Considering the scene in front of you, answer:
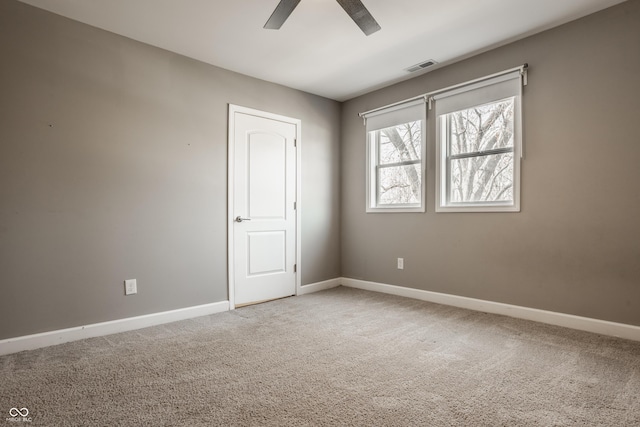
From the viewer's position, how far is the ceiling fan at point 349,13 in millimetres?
2152

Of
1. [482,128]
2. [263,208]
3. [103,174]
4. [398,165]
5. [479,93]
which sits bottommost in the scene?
[263,208]

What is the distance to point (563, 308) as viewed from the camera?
2.91 m

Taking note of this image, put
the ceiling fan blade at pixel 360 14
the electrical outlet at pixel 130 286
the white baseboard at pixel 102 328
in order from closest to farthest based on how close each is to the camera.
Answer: the ceiling fan blade at pixel 360 14, the white baseboard at pixel 102 328, the electrical outlet at pixel 130 286

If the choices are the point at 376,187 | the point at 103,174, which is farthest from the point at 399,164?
the point at 103,174

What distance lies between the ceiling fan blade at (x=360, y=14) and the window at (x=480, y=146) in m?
1.57

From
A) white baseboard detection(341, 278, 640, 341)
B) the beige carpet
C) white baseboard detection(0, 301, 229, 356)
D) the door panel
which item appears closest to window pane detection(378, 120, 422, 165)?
the door panel

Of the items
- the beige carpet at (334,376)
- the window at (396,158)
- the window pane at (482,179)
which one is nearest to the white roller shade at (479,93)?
the window at (396,158)

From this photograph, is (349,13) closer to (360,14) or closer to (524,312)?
(360,14)

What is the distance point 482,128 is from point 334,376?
2830 mm

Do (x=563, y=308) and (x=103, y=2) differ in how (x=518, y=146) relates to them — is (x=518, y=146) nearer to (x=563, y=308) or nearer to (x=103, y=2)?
(x=563, y=308)

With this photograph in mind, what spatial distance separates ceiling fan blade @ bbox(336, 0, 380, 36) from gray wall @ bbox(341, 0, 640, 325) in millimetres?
1625

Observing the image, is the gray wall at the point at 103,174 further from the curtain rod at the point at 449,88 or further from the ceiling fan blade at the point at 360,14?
the ceiling fan blade at the point at 360,14

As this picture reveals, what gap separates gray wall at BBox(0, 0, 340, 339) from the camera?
253cm

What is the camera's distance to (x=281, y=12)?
2254 millimetres
